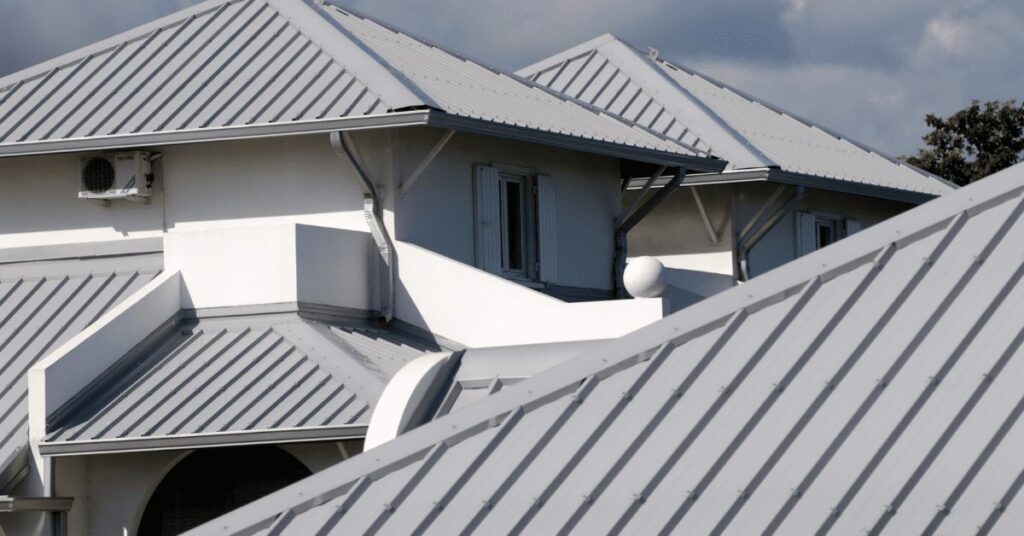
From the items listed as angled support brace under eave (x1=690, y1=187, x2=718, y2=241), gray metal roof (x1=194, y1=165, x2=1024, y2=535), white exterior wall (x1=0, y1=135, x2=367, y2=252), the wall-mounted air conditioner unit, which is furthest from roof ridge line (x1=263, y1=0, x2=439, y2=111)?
gray metal roof (x1=194, y1=165, x2=1024, y2=535)

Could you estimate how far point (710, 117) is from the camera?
91.6ft

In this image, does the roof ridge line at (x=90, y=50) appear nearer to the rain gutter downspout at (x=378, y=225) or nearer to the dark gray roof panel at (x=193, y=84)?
the dark gray roof panel at (x=193, y=84)

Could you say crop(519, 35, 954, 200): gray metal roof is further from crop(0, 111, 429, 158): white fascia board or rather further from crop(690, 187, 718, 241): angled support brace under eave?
crop(0, 111, 429, 158): white fascia board

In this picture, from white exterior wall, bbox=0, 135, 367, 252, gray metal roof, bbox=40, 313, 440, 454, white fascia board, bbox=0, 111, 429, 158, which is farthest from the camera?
white exterior wall, bbox=0, 135, 367, 252

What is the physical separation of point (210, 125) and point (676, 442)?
36.3ft

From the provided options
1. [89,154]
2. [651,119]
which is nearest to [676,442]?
[89,154]

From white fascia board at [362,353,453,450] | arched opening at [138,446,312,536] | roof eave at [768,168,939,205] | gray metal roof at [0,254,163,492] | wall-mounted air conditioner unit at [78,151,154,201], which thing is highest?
roof eave at [768,168,939,205]

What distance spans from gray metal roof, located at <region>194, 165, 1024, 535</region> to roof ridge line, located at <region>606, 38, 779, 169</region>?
53.5 feet

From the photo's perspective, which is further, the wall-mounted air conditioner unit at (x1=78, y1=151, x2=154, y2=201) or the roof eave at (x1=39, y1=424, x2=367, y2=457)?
the wall-mounted air conditioner unit at (x1=78, y1=151, x2=154, y2=201)

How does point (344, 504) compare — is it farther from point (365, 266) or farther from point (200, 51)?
point (200, 51)

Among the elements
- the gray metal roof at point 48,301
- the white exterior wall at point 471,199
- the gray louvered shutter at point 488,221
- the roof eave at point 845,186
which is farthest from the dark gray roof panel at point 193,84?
the roof eave at point 845,186

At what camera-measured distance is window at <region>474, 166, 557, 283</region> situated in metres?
21.4

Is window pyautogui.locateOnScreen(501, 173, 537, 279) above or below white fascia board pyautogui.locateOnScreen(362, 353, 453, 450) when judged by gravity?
above

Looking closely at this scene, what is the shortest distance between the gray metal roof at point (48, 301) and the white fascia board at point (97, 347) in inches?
32.0
